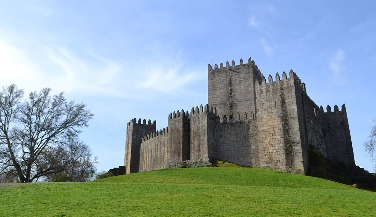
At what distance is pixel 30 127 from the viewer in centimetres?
4559

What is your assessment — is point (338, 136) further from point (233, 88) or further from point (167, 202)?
point (167, 202)

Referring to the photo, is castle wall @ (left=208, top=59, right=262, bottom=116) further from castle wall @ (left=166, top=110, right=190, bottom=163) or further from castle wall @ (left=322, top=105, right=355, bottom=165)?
castle wall @ (left=322, top=105, right=355, bottom=165)

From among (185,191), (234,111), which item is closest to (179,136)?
(234,111)

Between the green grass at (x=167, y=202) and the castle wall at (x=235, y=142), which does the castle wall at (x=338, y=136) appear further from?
the green grass at (x=167, y=202)

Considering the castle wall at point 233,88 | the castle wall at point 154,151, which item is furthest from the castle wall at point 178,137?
the castle wall at point 233,88

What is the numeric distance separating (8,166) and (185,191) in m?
30.5

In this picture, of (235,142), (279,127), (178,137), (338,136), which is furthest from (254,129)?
(338,136)

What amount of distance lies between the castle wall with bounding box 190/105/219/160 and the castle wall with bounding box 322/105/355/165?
1873 centimetres

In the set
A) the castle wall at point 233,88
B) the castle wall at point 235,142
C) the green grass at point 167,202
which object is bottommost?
the green grass at point 167,202

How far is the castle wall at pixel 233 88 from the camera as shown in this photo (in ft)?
200

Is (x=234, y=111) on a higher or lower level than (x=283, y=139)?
higher

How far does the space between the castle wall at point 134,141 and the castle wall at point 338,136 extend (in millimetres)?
33498

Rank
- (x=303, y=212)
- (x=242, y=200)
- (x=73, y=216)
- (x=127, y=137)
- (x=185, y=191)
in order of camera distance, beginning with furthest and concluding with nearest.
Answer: (x=127, y=137) < (x=185, y=191) < (x=242, y=200) < (x=303, y=212) < (x=73, y=216)

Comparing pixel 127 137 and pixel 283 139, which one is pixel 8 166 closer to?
pixel 127 137
